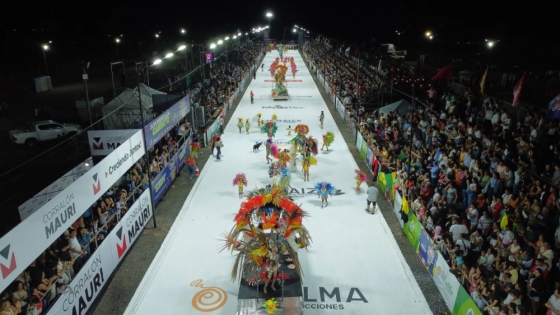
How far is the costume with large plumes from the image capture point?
10406 mm

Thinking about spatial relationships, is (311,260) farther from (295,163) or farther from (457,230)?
(295,163)

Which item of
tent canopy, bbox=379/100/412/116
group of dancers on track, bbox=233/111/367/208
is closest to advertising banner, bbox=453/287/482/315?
group of dancers on track, bbox=233/111/367/208

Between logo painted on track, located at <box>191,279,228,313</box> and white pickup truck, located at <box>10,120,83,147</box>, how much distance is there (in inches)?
605

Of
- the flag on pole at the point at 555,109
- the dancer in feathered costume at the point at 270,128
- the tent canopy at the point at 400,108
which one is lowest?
the dancer in feathered costume at the point at 270,128

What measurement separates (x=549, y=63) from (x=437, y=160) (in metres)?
28.2

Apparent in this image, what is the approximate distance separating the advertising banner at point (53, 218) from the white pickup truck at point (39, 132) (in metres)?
12.5

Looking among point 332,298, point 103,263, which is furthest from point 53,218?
point 332,298

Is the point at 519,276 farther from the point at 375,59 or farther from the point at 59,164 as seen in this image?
the point at 375,59

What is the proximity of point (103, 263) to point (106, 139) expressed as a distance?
4957 mm

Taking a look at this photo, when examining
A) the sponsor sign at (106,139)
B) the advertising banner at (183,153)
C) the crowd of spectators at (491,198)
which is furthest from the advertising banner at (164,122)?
the crowd of spectators at (491,198)

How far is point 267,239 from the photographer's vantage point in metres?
10.4

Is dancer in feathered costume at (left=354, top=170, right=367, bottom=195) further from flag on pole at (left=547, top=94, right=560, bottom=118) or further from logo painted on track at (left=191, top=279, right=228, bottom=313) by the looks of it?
logo painted on track at (left=191, top=279, right=228, bottom=313)

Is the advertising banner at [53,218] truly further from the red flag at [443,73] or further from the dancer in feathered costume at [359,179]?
the red flag at [443,73]

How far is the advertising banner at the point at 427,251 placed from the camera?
12039mm
